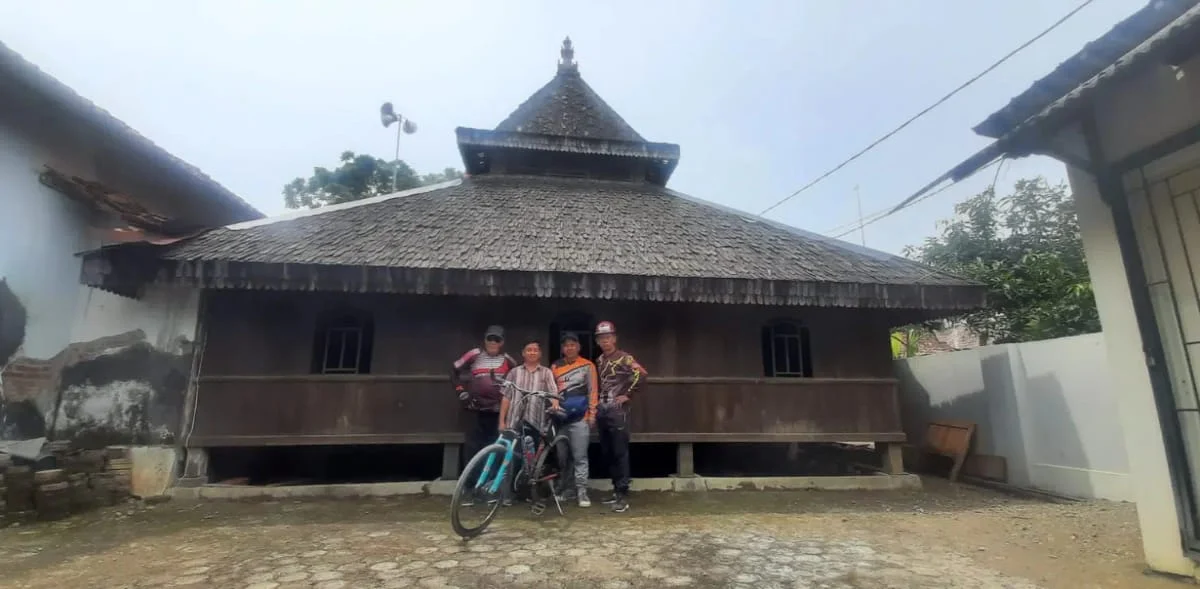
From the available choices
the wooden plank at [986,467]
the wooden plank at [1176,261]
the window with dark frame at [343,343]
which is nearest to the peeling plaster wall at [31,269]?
the window with dark frame at [343,343]

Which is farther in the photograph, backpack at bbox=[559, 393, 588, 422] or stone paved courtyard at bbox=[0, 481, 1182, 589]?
backpack at bbox=[559, 393, 588, 422]

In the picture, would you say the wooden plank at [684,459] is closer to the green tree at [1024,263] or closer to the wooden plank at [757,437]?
the wooden plank at [757,437]

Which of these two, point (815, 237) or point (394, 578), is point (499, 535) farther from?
point (815, 237)

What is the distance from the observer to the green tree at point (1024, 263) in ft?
32.0

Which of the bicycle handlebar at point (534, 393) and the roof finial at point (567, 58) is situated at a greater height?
the roof finial at point (567, 58)

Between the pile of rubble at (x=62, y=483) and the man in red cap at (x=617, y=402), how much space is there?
5.07m

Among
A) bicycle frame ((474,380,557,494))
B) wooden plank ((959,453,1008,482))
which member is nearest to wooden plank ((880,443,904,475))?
wooden plank ((959,453,1008,482))

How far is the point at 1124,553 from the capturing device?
403 centimetres

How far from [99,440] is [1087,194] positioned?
9387 mm

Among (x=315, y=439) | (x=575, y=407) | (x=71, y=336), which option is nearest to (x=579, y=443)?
(x=575, y=407)

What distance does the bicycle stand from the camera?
4.13 m

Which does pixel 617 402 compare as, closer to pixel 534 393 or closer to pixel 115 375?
pixel 534 393

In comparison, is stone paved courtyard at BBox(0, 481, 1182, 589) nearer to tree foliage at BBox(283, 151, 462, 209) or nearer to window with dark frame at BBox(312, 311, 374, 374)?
window with dark frame at BBox(312, 311, 374, 374)

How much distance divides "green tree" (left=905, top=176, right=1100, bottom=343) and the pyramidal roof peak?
22.3 feet
